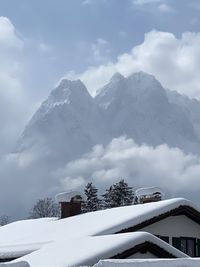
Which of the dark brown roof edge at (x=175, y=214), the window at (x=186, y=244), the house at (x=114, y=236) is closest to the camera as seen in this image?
the house at (x=114, y=236)

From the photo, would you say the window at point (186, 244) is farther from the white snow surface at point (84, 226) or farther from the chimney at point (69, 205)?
the chimney at point (69, 205)

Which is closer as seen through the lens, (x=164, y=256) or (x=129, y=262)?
(x=129, y=262)

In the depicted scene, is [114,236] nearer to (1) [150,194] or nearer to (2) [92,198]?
(1) [150,194]

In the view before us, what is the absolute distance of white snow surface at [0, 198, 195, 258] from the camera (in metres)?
21.2

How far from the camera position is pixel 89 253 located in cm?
1479

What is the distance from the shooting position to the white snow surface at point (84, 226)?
69.7 ft

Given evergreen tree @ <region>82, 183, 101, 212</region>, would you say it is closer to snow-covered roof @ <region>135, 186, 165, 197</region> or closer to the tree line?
the tree line

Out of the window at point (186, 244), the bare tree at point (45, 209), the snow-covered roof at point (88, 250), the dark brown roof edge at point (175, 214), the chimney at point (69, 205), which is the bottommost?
the snow-covered roof at point (88, 250)

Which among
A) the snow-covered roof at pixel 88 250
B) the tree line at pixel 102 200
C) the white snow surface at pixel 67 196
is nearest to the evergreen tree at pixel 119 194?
the tree line at pixel 102 200

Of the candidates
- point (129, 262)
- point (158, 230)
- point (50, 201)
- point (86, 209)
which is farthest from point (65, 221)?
point (50, 201)

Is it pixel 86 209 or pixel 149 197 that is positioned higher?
pixel 86 209

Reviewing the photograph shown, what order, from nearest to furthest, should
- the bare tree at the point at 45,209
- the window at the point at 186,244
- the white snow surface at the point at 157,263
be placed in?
the white snow surface at the point at 157,263, the window at the point at 186,244, the bare tree at the point at 45,209

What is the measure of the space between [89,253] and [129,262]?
5785 mm

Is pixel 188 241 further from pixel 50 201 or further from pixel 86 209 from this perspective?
pixel 50 201
